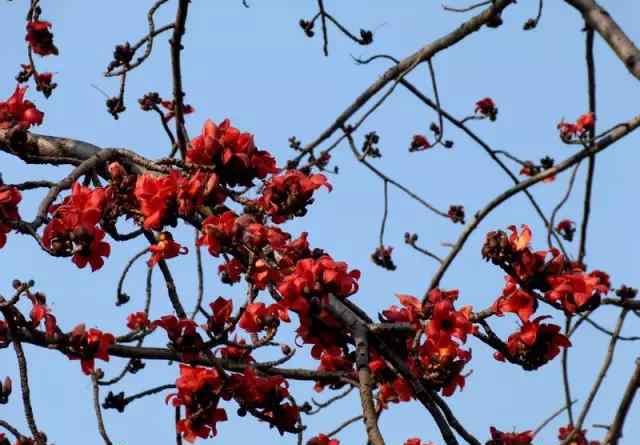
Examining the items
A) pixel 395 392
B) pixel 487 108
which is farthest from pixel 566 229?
pixel 395 392

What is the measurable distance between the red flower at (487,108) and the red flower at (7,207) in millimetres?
5638

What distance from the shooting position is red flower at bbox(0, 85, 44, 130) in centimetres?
384

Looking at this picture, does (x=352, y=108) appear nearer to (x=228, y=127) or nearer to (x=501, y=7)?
(x=501, y=7)

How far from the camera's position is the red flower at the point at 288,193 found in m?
3.12

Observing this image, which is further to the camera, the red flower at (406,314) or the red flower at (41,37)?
the red flower at (41,37)

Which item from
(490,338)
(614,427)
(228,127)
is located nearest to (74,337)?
(228,127)

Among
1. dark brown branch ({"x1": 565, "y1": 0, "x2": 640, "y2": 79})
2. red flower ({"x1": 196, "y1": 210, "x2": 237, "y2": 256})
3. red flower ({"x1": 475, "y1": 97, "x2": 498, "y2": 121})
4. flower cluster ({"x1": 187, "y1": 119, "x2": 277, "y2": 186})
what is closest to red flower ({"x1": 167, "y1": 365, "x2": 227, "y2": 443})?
red flower ({"x1": 196, "y1": 210, "x2": 237, "y2": 256})

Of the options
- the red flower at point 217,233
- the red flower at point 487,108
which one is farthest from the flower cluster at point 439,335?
the red flower at point 487,108

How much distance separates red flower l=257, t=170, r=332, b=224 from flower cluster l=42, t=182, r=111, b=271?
1.55ft

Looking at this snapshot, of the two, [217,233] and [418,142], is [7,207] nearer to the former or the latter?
[217,233]

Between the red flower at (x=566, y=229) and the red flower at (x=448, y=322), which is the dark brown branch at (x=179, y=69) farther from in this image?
the red flower at (x=566, y=229)

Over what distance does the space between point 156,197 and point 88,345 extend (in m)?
0.46

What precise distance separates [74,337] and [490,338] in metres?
A: 1.23

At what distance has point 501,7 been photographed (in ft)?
13.1
